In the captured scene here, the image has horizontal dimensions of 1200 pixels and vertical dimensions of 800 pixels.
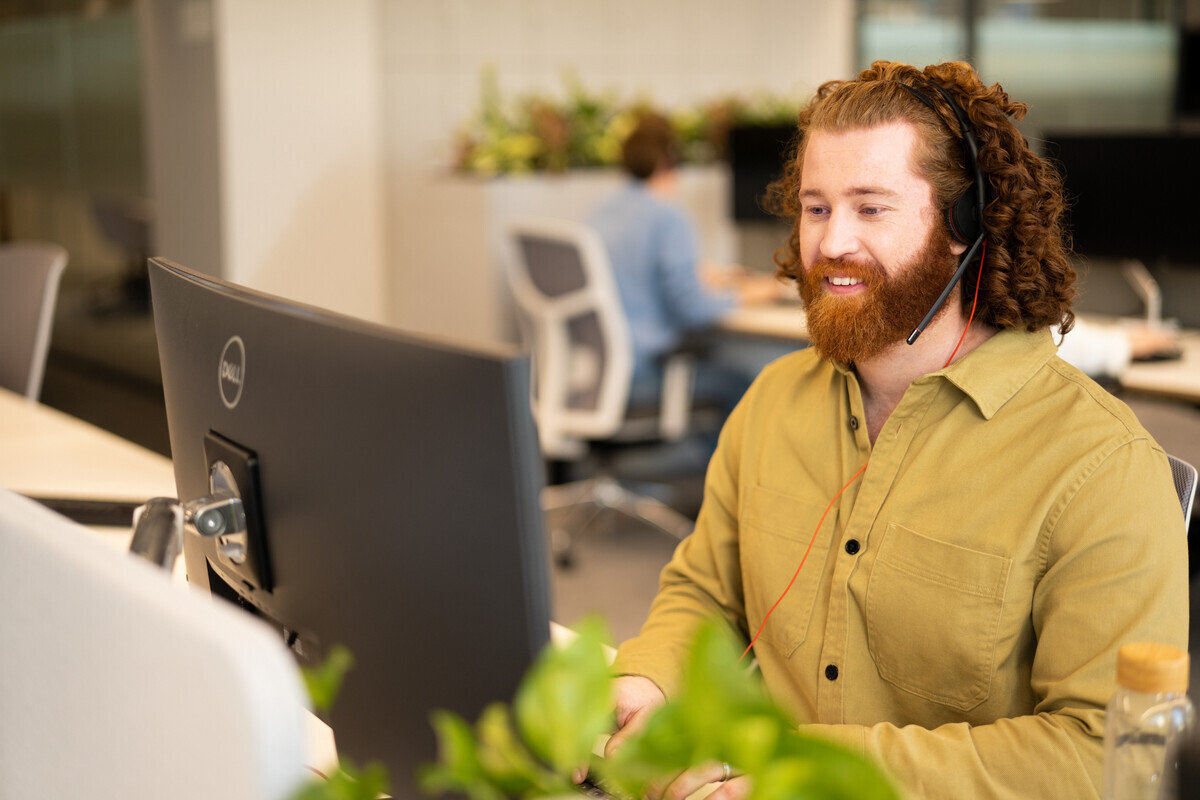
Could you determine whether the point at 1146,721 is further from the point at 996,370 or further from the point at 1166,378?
the point at 1166,378

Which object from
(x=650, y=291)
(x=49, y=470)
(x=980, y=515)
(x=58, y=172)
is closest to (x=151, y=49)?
(x=58, y=172)

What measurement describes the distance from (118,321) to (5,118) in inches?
42.7

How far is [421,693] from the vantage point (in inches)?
29.3

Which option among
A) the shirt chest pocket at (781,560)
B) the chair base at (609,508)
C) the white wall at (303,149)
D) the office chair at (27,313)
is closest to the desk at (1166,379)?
the chair base at (609,508)

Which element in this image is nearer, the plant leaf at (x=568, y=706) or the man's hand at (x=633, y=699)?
the plant leaf at (x=568, y=706)

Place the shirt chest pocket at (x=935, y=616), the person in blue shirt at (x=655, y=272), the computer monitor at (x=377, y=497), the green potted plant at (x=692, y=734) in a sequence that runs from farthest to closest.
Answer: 1. the person in blue shirt at (x=655, y=272)
2. the shirt chest pocket at (x=935, y=616)
3. the computer monitor at (x=377, y=497)
4. the green potted plant at (x=692, y=734)

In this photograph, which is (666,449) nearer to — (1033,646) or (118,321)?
(118,321)

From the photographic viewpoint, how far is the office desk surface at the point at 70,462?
6.05ft

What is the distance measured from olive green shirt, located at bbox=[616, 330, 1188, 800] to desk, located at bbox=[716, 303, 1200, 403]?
57cm

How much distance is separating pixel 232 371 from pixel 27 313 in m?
2.02

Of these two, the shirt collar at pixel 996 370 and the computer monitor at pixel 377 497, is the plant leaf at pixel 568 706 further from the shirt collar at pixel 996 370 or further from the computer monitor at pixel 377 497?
the shirt collar at pixel 996 370

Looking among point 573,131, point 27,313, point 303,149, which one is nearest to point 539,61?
point 573,131

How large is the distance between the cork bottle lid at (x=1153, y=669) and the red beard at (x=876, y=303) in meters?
0.56

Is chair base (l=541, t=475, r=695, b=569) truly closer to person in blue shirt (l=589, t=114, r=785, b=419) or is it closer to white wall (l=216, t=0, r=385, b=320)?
person in blue shirt (l=589, t=114, r=785, b=419)
